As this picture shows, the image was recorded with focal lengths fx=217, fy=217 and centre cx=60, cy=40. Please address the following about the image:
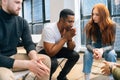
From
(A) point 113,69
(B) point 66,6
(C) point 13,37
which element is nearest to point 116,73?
(A) point 113,69

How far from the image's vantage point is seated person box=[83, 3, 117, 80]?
2.37 m

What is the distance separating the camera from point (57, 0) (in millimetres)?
4121

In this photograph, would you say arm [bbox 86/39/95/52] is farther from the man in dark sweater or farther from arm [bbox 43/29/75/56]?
the man in dark sweater

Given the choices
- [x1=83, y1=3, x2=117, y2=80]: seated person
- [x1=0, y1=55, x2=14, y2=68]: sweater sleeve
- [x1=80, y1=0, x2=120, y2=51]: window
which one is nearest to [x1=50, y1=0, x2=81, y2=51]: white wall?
[x1=80, y1=0, x2=120, y2=51]: window

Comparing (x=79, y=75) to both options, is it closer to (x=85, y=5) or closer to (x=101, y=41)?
(x=101, y=41)

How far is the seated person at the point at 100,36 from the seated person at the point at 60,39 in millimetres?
171

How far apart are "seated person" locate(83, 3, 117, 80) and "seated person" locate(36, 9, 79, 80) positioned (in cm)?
17

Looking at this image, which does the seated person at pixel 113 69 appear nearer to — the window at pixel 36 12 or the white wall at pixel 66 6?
the white wall at pixel 66 6

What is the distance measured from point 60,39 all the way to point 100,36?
1.64 feet

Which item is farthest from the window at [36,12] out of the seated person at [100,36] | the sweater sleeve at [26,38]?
the sweater sleeve at [26,38]

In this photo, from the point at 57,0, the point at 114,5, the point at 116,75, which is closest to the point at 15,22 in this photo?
the point at 116,75

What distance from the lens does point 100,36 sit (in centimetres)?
250

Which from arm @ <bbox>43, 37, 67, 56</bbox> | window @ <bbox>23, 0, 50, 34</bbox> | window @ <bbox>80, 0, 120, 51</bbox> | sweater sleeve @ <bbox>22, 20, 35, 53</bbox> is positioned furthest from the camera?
window @ <bbox>23, 0, 50, 34</bbox>

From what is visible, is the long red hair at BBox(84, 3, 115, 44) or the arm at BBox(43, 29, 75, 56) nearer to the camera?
the arm at BBox(43, 29, 75, 56)
